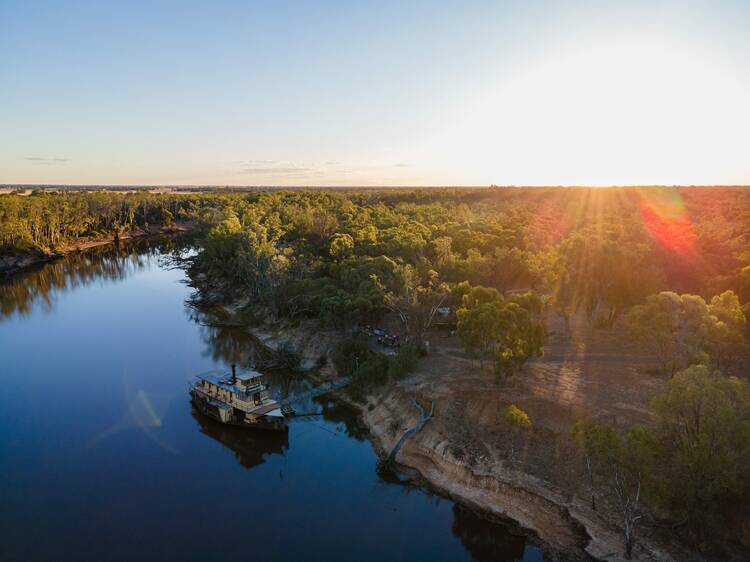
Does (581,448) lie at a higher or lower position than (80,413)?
higher

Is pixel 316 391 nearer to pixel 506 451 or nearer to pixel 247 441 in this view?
pixel 247 441

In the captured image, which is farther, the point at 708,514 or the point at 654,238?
the point at 654,238

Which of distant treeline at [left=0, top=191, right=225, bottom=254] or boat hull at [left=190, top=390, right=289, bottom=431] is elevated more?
distant treeline at [left=0, top=191, right=225, bottom=254]

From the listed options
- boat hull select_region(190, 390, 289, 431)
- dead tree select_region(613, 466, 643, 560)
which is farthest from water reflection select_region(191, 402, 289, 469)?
dead tree select_region(613, 466, 643, 560)

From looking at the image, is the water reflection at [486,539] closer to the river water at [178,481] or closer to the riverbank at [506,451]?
the river water at [178,481]

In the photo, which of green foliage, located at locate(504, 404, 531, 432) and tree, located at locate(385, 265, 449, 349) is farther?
tree, located at locate(385, 265, 449, 349)

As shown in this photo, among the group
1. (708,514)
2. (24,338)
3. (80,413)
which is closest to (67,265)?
(24,338)

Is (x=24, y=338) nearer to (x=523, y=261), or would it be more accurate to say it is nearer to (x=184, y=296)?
(x=184, y=296)

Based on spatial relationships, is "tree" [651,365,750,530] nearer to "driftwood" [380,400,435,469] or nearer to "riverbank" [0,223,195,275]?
"driftwood" [380,400,435,469]
